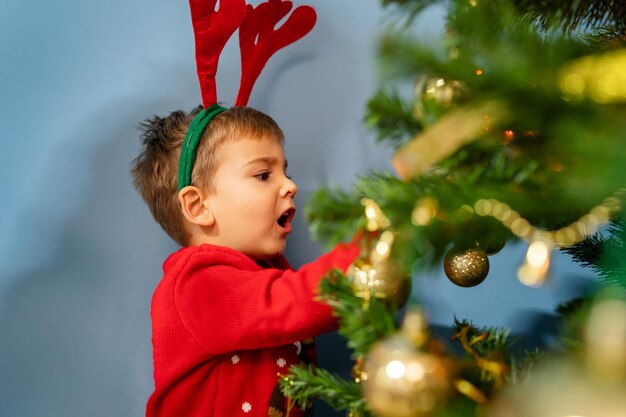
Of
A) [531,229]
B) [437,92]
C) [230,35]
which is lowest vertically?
[531,229]

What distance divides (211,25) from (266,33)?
0.10 meters

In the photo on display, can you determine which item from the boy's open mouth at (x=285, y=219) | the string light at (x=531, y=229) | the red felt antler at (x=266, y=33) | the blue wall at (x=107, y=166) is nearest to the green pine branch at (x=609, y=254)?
the string light at (x=531, y=229)

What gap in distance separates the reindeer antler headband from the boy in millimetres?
19

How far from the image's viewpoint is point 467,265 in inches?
23.7

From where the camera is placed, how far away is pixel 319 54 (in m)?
1.01

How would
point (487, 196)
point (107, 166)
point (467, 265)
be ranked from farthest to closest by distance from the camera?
point (107, 166)
point (467, 265)
point (487, 196)

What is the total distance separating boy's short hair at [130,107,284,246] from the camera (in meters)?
0.87

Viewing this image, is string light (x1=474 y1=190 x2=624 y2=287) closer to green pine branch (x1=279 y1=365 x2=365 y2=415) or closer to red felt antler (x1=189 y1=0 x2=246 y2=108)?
green pine branch (x1=279 y1=365 x2=365 y2=415)

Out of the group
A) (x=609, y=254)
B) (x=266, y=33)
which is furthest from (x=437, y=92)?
(x=266, y=33)

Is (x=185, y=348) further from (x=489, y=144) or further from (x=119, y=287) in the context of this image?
(x=489, y=144)

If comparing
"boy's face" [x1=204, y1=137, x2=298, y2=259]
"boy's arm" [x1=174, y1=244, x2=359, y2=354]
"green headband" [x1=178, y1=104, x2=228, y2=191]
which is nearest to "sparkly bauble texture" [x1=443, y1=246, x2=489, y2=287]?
"boy's arm" [x1=174, y1=244, x2=359, y2=354]

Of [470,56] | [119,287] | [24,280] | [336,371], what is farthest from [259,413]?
[470,56]

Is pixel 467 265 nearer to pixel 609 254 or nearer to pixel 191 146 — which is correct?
pixel 609 254

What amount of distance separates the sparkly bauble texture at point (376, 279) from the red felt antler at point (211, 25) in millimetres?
516
